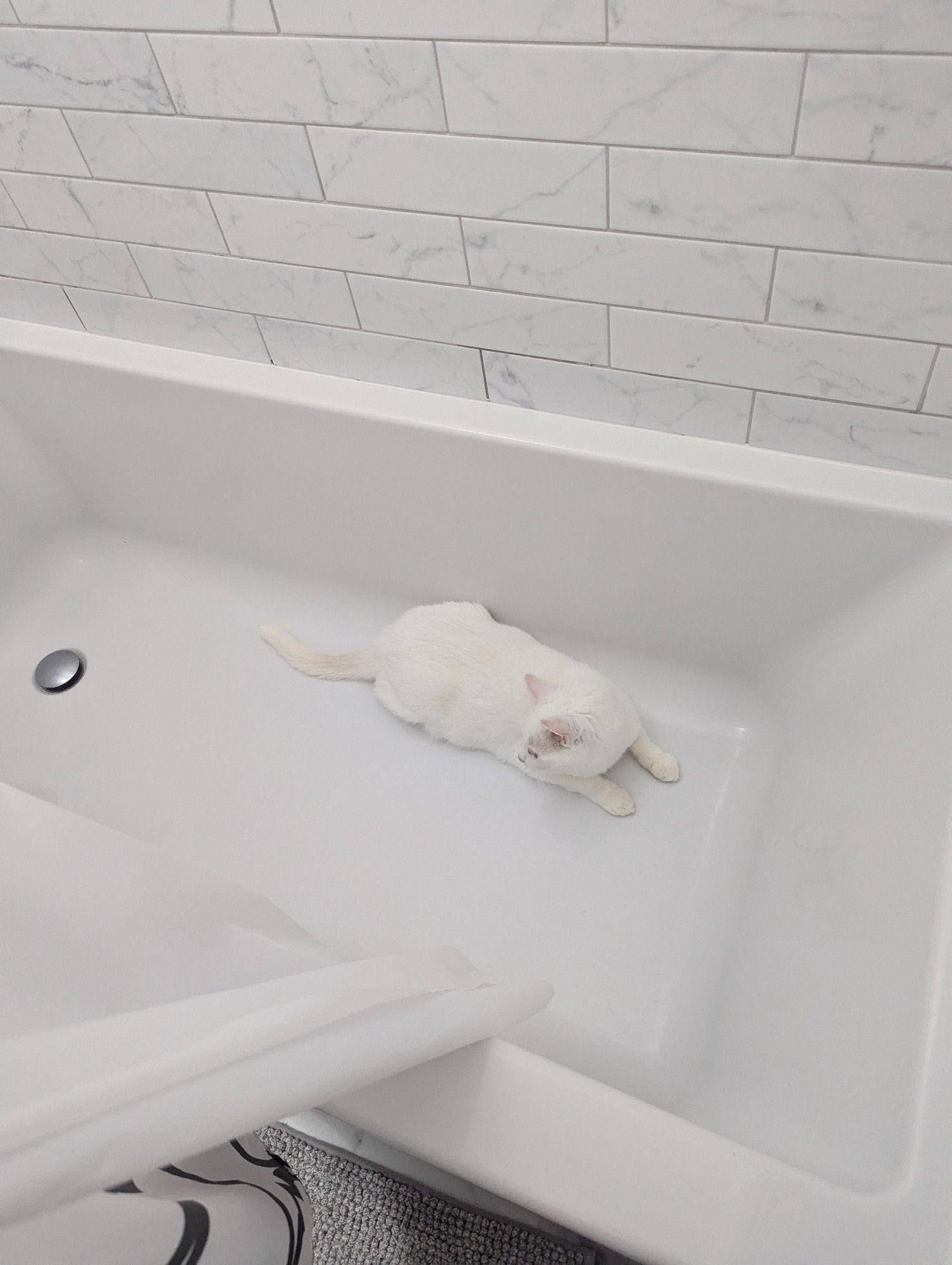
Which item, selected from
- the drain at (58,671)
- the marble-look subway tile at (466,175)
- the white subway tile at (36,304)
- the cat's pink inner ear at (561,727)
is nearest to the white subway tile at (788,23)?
the marble-look subway tile at (466,175)

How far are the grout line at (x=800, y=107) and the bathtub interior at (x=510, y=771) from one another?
36cm

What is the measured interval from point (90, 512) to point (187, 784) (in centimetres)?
58

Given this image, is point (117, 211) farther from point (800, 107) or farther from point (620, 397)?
point (800, 107)

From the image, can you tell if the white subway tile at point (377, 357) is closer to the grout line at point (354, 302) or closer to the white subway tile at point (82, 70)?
the grout line at point (354, 302)

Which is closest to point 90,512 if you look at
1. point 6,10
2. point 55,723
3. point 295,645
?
point 55,723

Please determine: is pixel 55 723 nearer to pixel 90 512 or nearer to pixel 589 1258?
pixel 90 512

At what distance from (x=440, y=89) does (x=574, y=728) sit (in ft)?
2.24

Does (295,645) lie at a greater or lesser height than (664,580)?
lesser

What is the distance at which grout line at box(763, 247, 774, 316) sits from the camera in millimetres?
794

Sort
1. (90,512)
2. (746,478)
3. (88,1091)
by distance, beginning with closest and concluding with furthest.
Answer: (88,1091) < (746,478) < (90,512)

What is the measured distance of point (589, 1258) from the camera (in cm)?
102

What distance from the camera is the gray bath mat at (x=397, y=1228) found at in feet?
3.40

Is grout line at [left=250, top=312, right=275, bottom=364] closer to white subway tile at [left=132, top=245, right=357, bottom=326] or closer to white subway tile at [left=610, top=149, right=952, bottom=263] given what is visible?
white subway tile at [left=132, top=245, right=357, bottom=326]

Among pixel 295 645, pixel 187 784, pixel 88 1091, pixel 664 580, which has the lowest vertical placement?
pixel 88 1091
